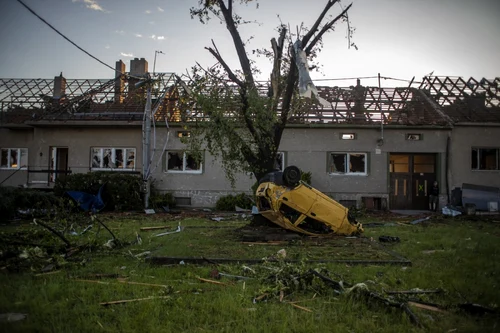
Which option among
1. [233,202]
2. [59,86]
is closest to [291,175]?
[233,202]

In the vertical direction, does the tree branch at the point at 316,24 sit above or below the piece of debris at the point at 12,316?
above

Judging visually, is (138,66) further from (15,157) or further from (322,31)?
(322,31)

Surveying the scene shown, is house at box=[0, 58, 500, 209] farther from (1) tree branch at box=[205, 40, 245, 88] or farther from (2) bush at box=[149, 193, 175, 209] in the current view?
(1) tree branch at box=[205, 40, 245, 88]

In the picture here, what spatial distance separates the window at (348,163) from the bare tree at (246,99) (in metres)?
9.01

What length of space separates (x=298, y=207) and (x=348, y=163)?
35.3 feet

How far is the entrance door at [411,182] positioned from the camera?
63.5ft

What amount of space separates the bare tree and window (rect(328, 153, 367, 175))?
9.01m

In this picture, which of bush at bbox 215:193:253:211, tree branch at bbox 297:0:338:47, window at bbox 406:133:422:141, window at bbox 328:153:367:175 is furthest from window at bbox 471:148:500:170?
tree branch at bbox 297:0:338:47

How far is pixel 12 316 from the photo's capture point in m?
3.95

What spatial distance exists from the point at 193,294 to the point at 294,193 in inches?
188

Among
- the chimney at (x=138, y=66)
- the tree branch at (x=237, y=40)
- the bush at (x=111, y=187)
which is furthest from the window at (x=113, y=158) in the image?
the tree branch at (x=237, y=40)

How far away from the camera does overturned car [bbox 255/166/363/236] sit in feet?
29.7

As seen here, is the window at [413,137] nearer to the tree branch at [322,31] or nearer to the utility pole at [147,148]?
the tree branch at [322,31]

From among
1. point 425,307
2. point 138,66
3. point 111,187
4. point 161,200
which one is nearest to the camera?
point 425,307
